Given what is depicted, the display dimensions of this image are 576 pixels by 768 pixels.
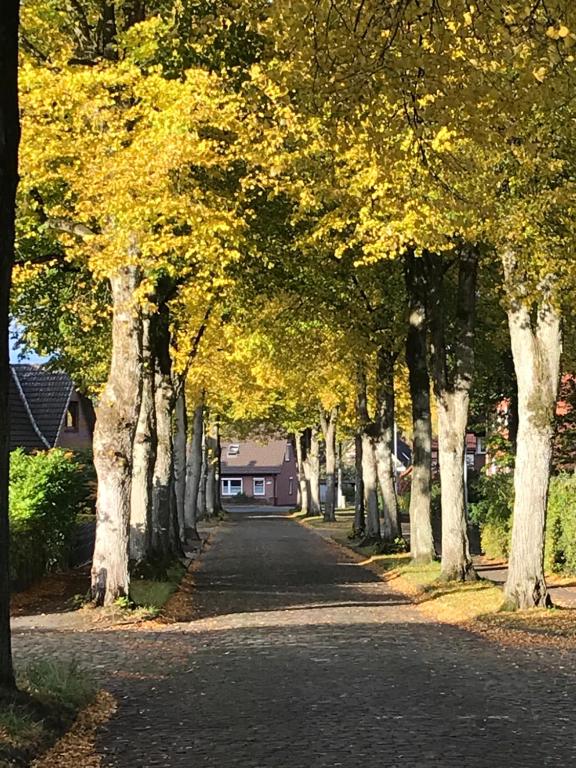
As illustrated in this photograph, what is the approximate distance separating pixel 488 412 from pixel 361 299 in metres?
13.7

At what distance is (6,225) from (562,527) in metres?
18.3

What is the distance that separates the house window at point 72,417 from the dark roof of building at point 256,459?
229ft

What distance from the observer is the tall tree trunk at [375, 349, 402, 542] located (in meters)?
29.7

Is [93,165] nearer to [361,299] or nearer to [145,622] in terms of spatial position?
[145,622]

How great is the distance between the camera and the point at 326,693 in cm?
953

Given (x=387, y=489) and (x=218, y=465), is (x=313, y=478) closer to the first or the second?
(x=218, y=465)

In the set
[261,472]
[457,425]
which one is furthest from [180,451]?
[261,472]

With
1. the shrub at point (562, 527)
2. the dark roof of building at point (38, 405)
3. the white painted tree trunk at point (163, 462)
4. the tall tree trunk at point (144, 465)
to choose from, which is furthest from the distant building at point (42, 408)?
the shrub at point (562, 527)

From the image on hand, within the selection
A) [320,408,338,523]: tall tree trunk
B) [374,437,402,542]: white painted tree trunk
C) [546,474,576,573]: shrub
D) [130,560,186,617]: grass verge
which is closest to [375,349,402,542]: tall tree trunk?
[374,437,402,542]: white painted tree trunk

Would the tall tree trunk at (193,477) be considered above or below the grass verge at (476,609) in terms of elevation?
above

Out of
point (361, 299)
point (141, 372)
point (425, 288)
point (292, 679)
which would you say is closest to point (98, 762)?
point (292, 679)

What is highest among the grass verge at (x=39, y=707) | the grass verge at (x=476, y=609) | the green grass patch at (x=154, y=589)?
the grass verge at (x=39, y=707)

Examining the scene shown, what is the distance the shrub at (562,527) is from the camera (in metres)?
23.0

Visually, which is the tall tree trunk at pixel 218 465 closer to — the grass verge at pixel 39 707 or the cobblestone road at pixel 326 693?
the cobblestone road at pixel 326 693
